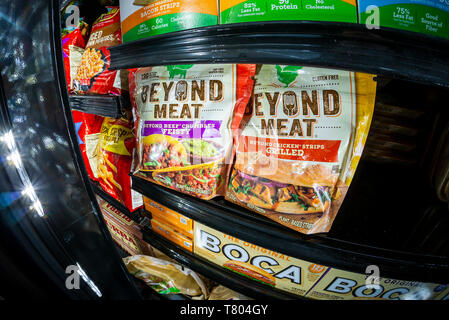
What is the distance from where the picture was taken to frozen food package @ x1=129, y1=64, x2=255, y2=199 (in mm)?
662

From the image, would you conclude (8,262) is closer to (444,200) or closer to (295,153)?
(295,153)

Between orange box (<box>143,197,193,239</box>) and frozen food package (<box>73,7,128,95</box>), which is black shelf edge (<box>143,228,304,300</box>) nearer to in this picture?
orange box (<box>143,197,193,239</box>)

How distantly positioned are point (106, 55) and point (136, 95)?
160 millimetres

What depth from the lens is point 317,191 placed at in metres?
0.59

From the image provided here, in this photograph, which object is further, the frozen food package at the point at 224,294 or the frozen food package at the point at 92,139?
the frozen food package at the point at 92,139

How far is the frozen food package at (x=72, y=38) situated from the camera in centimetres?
111

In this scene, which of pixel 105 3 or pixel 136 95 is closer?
pixel 136 95

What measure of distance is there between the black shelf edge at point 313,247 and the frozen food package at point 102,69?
0.60 metres

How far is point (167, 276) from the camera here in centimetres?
95

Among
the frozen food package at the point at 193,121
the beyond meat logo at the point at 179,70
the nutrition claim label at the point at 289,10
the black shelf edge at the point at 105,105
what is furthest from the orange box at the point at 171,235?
the nutrition claim label at the point at 289,10

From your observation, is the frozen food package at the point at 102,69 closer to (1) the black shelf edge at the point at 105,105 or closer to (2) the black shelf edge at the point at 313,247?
(1) the black shelf edge at the point at 105,105

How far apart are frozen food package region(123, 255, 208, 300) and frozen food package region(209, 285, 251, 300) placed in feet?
0.12
